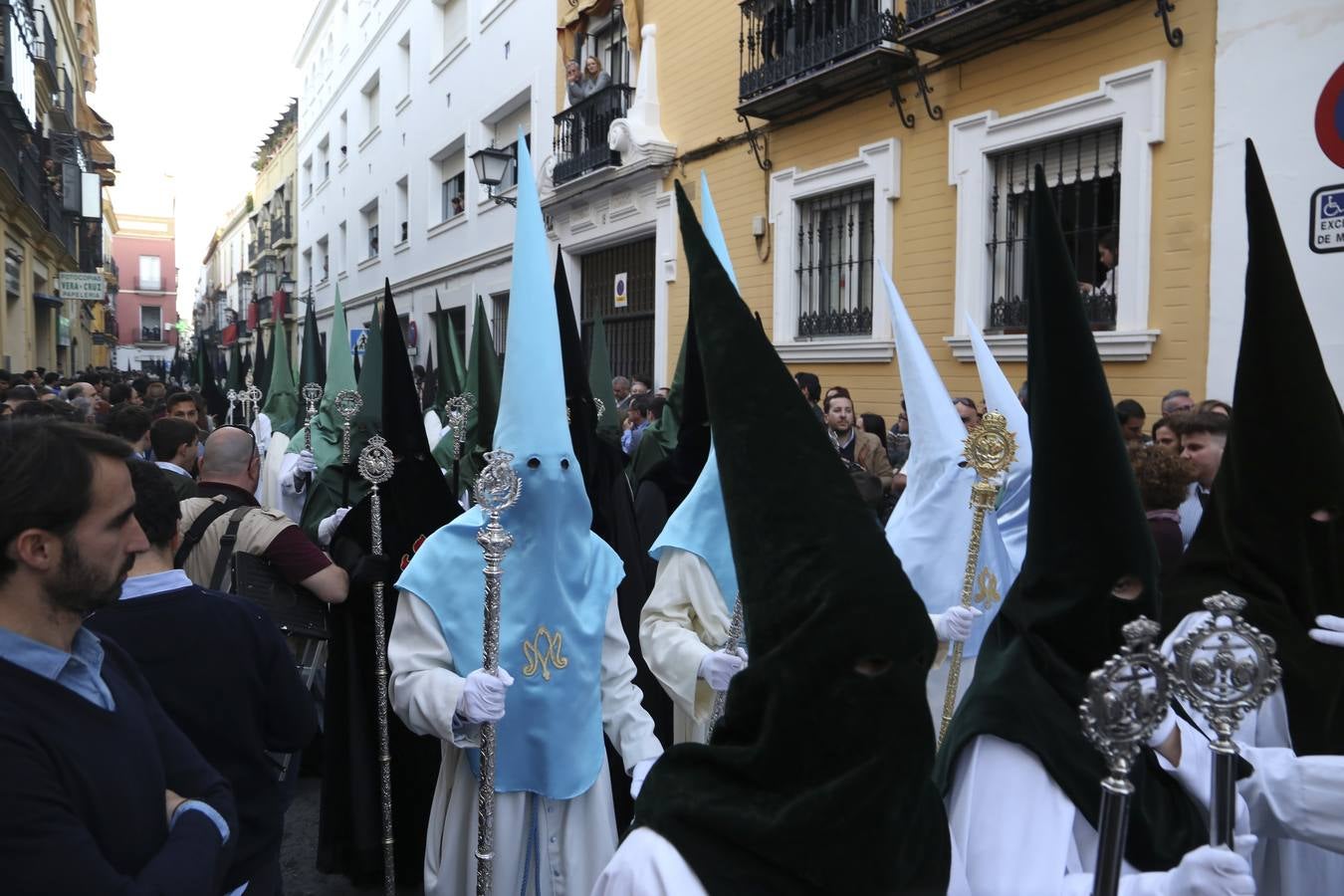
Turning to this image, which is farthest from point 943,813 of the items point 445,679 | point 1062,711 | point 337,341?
point 337,341

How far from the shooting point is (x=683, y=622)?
3.51 metres

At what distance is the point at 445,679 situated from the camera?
2.93 meters

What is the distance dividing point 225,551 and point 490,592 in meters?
1.40

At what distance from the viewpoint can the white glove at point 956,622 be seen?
3.33 m

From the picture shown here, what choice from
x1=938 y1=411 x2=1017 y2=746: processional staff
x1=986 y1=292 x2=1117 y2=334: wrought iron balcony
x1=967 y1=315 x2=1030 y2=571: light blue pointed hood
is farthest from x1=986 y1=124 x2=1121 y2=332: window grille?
x1=938 y1=411 x2=1017 y2=746: processional staff

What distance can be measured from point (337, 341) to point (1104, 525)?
6.52 metres

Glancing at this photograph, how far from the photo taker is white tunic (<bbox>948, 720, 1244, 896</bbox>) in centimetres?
185

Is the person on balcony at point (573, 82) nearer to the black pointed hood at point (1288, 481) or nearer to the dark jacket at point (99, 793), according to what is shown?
the black pointed hood at point (1288, 481)

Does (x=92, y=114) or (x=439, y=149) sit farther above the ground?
(x=92, y=114)

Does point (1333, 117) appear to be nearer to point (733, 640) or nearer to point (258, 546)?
point (733, 640)

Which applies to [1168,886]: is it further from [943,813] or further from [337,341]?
[337,341]

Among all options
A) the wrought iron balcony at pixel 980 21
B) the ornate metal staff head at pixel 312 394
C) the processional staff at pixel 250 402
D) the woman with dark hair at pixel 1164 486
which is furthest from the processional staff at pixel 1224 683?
the processional staff at pixel 250 402

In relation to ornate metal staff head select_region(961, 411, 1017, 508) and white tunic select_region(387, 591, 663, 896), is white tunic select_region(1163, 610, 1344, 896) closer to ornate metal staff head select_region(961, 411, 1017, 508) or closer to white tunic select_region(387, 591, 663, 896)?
ornate metal staff head select_region(961, 411, 1017, 508)

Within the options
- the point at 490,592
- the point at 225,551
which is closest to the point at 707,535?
the point at 490,592
